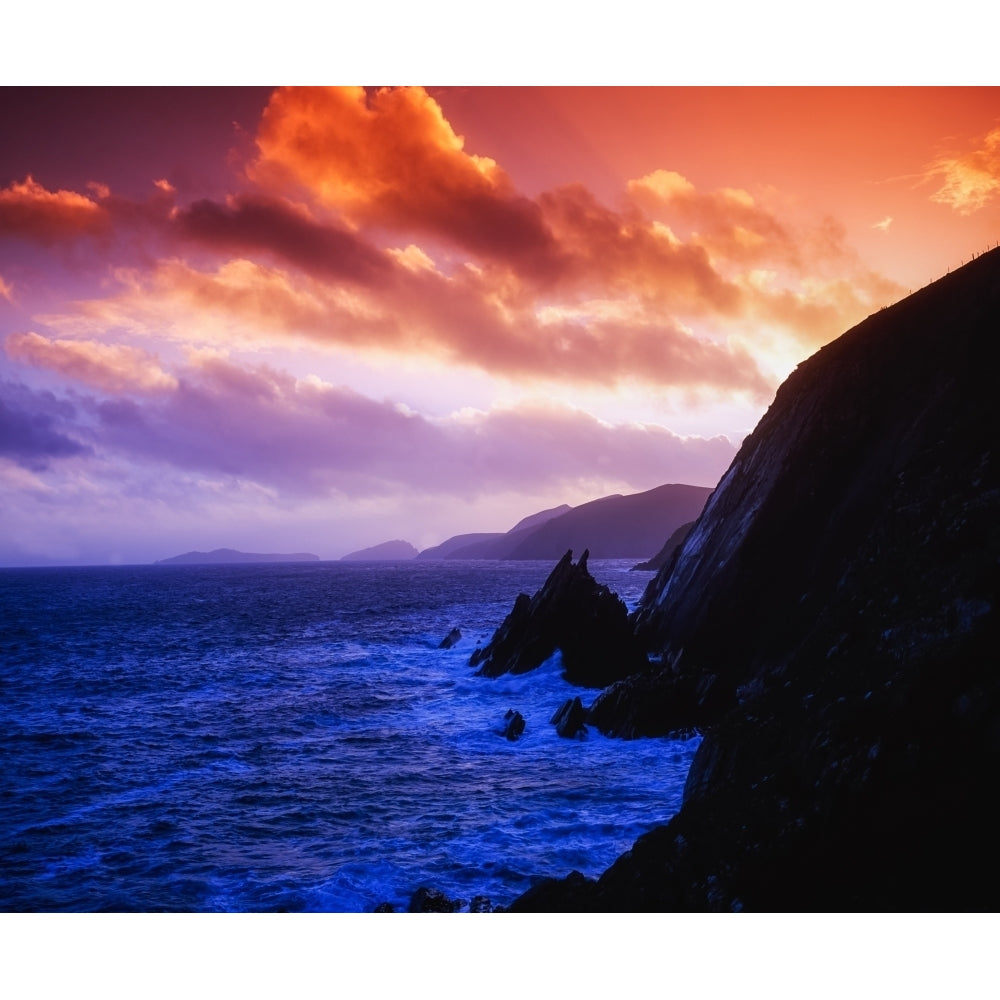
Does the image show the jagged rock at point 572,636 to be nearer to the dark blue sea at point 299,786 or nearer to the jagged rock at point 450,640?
the dark blue sea at point 299,786

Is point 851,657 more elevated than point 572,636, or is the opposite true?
point 851,657

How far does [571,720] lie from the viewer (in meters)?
26.7

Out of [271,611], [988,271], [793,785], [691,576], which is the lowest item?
[271,611]

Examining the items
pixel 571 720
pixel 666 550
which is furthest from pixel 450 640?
pixel 666 550

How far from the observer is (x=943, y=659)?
33.9ft

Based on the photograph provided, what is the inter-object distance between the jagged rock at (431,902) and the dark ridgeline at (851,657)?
175 cm

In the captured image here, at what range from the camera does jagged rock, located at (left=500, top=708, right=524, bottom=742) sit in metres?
26.8

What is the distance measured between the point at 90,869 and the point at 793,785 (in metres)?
16.8

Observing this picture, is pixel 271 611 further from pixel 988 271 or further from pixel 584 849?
pixel 988 271

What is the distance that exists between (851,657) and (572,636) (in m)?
26.2

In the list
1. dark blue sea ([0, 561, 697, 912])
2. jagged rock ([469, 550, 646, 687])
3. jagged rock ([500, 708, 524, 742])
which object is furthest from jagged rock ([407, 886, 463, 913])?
jagged rock ([469, 550, 646, 687])

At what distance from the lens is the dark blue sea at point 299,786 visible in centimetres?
1497

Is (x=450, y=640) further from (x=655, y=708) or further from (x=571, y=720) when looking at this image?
(x=655, y=708)
